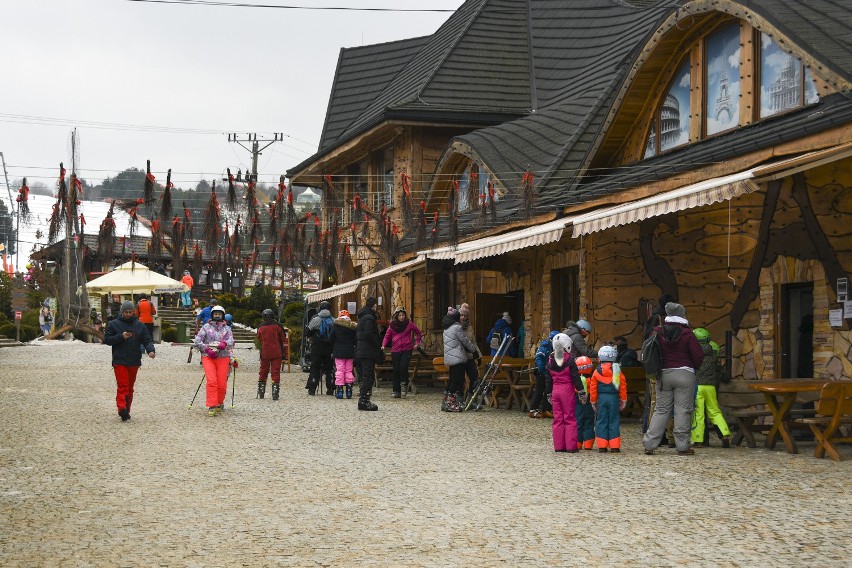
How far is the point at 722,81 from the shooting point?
16.8m

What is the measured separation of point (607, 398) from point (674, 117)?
23.7ft

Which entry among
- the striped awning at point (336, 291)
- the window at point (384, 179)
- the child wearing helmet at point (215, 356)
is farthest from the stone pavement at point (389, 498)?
the window at point (384, 179)

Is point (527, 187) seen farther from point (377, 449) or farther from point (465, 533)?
point (465, 533)

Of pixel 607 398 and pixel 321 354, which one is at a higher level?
pixel 321 354

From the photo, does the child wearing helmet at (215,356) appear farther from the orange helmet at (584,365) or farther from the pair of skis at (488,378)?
the orange helmet at (584,365)

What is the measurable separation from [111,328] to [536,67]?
1851cm

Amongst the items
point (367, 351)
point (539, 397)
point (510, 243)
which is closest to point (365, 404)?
point (367, 351)

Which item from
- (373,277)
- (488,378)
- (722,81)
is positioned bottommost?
(488,378)

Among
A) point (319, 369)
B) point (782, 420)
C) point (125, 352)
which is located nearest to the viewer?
point (782, 420)

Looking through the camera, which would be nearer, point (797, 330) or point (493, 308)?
point (797, 330)

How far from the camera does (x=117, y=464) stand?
11.0 meters

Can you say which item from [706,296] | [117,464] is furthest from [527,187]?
[117,464]

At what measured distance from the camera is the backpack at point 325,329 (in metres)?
21.7

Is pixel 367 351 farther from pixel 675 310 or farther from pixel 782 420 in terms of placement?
pixel 782 420
